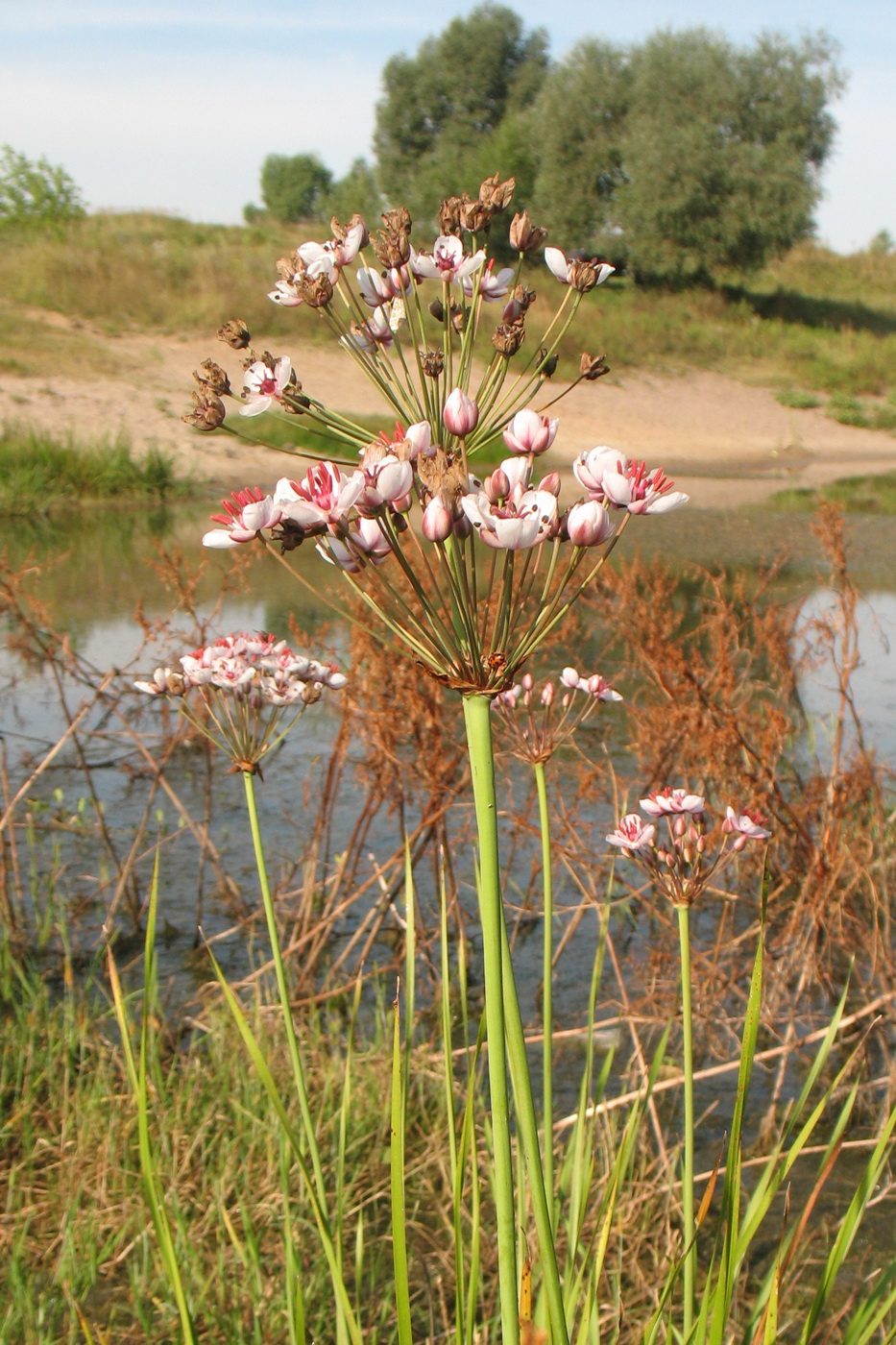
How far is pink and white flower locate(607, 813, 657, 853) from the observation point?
1.63m

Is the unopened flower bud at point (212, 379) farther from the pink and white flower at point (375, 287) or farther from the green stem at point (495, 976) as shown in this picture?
the green stem at point (495, 976)

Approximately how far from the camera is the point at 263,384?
4.30 ft

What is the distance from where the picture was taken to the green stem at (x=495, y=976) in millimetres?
1018

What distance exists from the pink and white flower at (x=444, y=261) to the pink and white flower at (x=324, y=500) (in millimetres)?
430

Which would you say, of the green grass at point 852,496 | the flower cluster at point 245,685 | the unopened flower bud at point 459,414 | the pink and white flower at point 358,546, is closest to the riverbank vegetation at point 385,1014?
the flower cluster at point 245,685

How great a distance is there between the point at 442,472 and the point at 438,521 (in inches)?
2.0

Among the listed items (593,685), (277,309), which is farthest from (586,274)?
(277,309)

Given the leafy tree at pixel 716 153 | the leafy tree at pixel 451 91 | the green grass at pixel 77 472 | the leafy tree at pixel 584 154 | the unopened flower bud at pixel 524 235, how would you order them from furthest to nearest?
1. the leafy tree at pixel 451 91
2. the leafy tree at pixel 584 154
3. the leafy tree at pixel 716 153
4. the green grass at pixel 77 472
5. the unopened flower bud at pixel 524 235

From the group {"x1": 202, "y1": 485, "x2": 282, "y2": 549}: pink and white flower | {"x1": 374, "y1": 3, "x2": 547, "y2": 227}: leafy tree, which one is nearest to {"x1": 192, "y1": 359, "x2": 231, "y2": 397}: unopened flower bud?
{"x1": 202, "y1": 485, "x2": 282, "y2": 549}: pink and white flower

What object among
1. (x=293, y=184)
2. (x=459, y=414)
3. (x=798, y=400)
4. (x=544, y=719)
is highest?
Answer: (x=293, y=184)

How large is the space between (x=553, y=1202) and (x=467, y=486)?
0.89m

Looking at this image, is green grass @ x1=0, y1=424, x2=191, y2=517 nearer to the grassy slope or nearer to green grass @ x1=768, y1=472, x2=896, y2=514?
the grassy slope

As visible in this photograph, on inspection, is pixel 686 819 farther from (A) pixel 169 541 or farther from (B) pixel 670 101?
(B) pixel 670 101

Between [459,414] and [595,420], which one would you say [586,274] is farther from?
[595,420]
